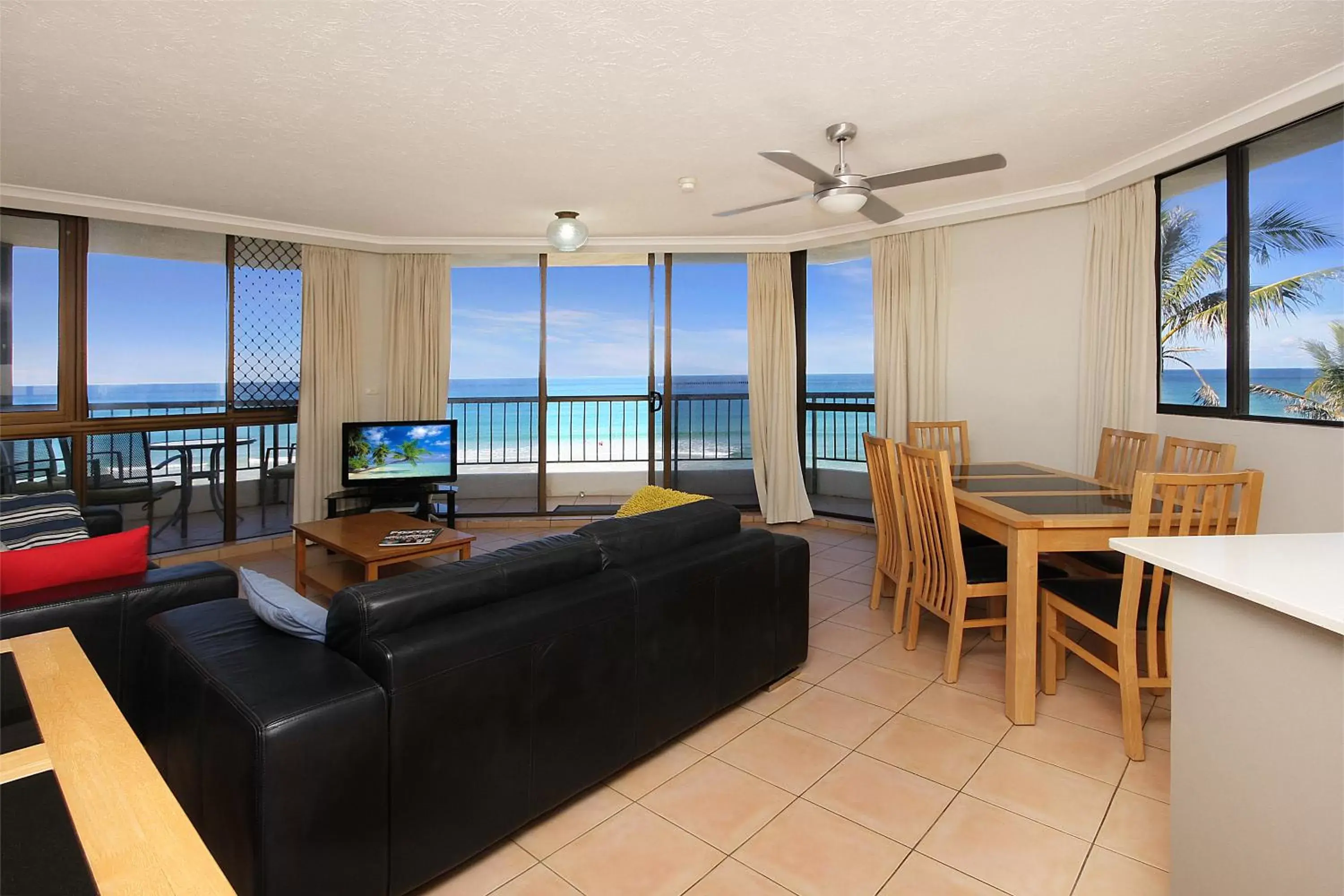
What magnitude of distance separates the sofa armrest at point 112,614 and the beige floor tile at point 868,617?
285 cm

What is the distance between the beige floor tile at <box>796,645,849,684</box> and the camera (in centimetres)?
277

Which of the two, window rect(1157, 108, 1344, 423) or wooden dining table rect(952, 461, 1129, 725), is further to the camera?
window rect(1157, 108, 1344, 423)

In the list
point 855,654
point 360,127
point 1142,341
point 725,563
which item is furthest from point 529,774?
point 1142,341

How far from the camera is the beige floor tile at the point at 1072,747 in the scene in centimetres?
211

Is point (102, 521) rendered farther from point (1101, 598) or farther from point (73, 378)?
point (1101, 598)

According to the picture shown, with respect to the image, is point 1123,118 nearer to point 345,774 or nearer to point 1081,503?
point 1081,503

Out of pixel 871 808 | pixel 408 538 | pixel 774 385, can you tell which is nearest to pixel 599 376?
pixel 774 385

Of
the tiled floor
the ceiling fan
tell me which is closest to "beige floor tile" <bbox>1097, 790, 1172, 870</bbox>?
the tiled floor

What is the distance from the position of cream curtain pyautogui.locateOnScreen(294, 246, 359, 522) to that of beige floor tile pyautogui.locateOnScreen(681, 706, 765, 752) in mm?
3988

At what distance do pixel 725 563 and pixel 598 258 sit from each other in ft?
13.3

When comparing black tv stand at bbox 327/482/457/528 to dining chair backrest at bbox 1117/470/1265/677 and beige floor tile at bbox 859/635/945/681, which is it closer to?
beige floor tile at bbox 859/635/945/681

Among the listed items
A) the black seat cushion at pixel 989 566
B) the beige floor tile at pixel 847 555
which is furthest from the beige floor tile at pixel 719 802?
the beige floor tile at pixel 847 555

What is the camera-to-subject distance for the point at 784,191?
4.13 m

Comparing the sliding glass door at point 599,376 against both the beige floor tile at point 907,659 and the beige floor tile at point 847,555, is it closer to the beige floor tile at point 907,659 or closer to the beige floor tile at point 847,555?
the beige floor tile at point 847,555
